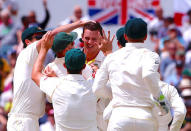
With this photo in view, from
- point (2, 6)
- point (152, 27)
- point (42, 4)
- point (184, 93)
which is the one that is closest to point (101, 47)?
point (184, 93)

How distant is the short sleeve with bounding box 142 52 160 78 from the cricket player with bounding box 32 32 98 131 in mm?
764

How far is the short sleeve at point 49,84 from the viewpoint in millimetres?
5719

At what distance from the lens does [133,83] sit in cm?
519

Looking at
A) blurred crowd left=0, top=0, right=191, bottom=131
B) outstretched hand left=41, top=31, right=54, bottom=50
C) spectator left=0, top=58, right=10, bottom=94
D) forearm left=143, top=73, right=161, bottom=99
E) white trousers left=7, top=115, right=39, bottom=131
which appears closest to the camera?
forearm left=143, top=73, right=161, bottom=99

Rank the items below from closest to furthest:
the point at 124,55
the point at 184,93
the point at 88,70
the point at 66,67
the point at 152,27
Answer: the point at 124,55, the point at 66,67, the point at 88,70, the point at 184,93, the point at 152,27

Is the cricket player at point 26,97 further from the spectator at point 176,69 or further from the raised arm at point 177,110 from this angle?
the spectator at point 176,69

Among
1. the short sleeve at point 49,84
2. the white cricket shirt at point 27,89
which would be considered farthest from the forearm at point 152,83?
the white cricket shirt at point 27,89

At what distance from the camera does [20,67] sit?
6.39 meters

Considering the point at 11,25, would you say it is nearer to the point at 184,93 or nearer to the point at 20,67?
the point at 184,93

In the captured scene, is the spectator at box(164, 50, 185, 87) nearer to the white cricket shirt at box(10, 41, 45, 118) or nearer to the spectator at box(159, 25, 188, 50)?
the spectator at box(159, 25, 188, 50)

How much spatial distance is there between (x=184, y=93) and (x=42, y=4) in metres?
4.24

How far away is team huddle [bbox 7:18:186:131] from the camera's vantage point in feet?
17.1

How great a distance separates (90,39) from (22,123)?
1379 millimetres

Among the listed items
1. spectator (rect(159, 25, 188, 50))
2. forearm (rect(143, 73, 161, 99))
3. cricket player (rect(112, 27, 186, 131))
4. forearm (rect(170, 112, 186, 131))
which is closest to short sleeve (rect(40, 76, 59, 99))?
cricket player (rect(112, 27, 186, 131))
